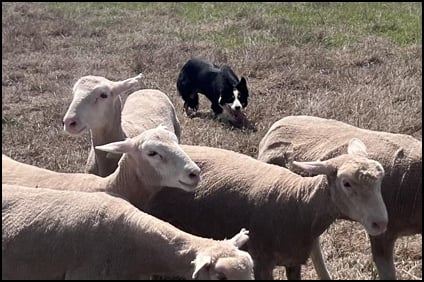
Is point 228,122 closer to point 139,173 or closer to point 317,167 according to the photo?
point 139,173

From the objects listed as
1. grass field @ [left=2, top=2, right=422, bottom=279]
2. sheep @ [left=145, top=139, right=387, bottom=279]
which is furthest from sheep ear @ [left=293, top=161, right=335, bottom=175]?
grass field @ [left=2, top=2, right=422, bottom=279]

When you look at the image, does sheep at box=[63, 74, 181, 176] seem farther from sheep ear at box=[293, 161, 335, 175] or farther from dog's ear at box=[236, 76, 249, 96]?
dog's ear at box=[236, 76, 249, 96]

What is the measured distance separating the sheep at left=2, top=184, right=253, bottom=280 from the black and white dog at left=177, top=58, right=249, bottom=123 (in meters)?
4.92

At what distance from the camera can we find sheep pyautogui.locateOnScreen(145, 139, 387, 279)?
487 cm

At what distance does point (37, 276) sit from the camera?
4785 mm

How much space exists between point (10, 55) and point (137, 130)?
763 centimetres

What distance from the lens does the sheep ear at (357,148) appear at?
519 centimetres

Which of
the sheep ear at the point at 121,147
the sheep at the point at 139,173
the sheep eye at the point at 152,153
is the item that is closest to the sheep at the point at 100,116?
the sheep at the point at 139,173

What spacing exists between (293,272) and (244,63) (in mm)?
7271

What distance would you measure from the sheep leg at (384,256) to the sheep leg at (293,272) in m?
0.54

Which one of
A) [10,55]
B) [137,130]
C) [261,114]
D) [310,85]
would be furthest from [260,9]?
[137,130]

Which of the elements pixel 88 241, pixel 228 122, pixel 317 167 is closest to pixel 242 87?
pixel 228 122

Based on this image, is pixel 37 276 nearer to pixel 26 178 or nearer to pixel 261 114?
pixel 26 178

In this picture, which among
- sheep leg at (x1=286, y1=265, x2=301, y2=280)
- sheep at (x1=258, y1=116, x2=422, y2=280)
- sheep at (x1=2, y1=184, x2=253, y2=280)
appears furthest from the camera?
sheep at (x1=258, y1=116, x2=422, y2=280)
